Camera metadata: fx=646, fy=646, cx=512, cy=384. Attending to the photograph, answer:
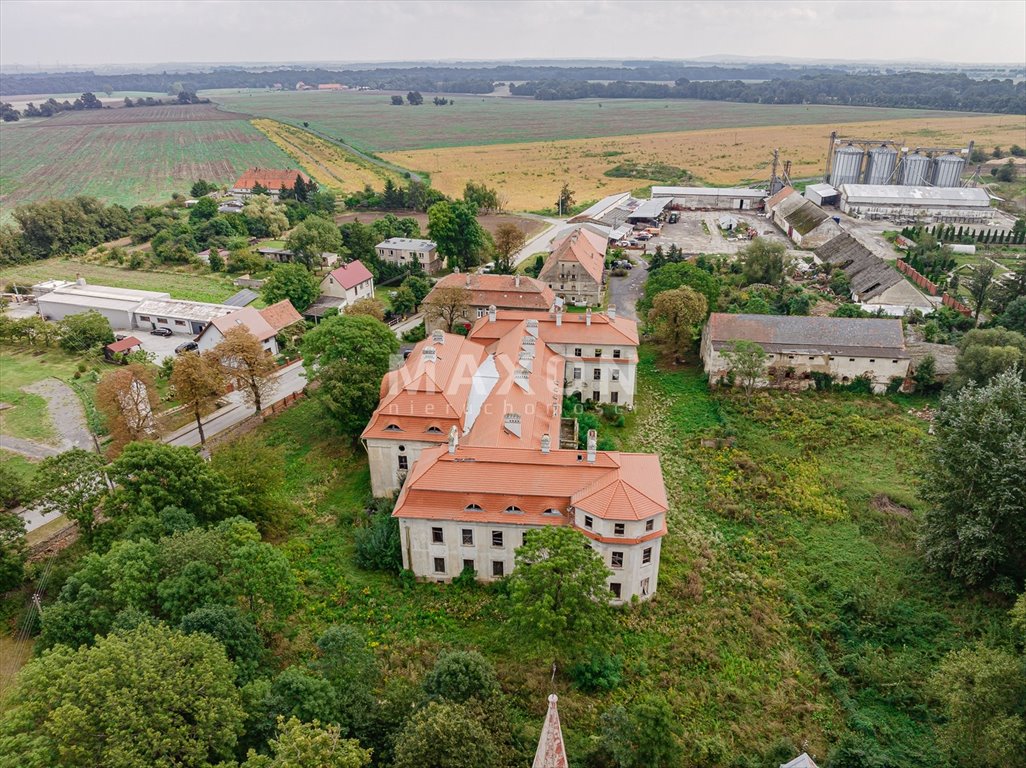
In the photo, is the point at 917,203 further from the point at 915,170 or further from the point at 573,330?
the point at 573,330

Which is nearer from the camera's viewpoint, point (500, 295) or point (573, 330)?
point (573, 330)

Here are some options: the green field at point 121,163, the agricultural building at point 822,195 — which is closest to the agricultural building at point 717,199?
the agricultural building at point 822,195

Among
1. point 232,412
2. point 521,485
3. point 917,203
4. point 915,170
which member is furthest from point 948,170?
point 232,412

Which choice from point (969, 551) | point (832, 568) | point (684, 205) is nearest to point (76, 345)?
point (832, 568)

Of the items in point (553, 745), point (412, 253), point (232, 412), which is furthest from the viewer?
point (412, 253)

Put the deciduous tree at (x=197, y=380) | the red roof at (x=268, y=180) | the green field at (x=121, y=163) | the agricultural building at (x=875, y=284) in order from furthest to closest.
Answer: the green field at (x=121, y=163)
the red roof at (x=268, y=180)
the agricultural building at (x=875, y=284)
the deciduous tree at (x=197, y=380)

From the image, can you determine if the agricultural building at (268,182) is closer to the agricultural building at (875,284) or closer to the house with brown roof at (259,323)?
the house with brown roof at (259,323)
